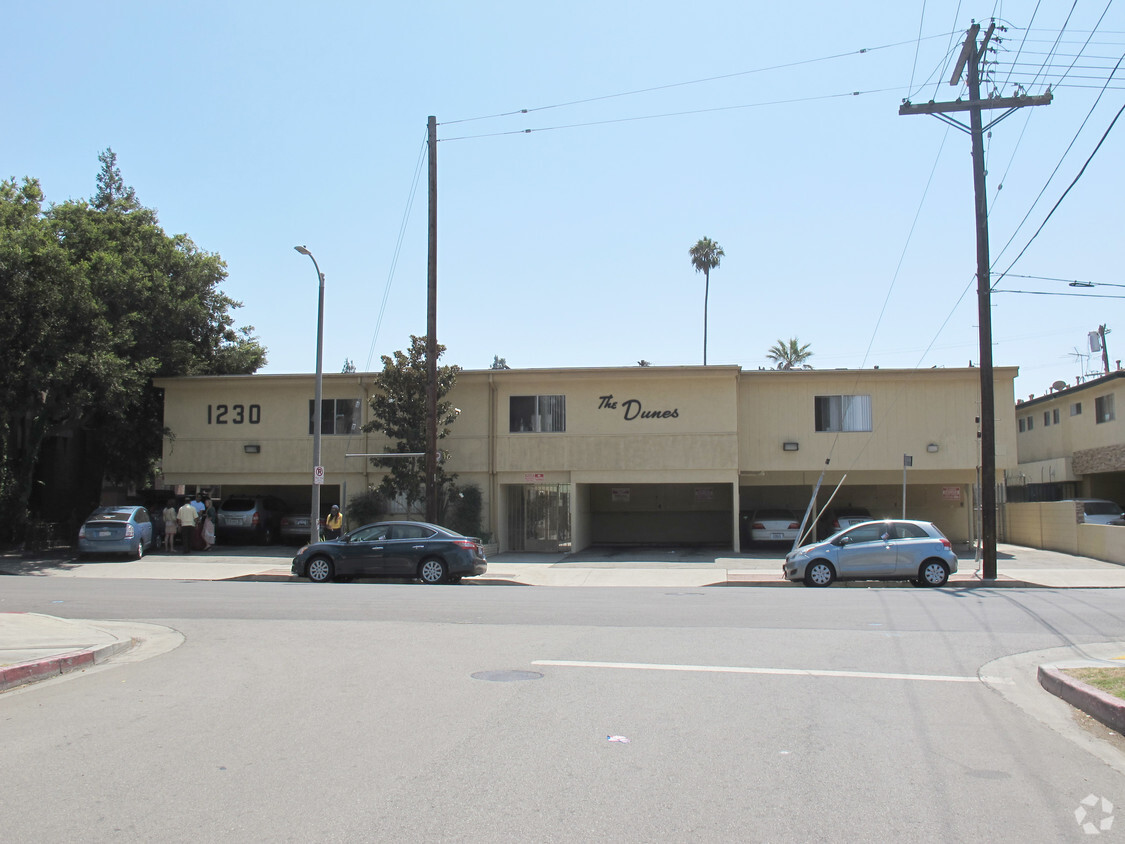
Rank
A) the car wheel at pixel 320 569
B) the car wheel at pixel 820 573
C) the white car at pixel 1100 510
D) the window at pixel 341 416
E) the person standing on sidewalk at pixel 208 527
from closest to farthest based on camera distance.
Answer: the car wheel at pixel 820 573 → the car wheel at pixel 320 569 → the person standing on sidewalk at pixel 208 527 → the window at pixel 341 416 → the white car at pixel 1100 510

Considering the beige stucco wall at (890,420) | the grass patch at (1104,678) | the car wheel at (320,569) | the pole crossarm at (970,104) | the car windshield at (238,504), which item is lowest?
the car wheel at (320,569)

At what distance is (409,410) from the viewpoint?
26.2 m

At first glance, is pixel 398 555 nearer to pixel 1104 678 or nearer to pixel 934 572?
pixel 934 572

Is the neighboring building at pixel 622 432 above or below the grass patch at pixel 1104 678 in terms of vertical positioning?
above

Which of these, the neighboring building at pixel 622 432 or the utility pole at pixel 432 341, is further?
the neighboring building at pixel 622 432

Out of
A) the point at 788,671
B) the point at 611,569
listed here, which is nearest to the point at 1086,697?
the point at 788,671

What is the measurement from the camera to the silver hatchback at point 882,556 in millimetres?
18531

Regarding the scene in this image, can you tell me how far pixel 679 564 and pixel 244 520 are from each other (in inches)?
537

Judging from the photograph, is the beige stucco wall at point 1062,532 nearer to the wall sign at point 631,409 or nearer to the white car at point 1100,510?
the white car at point 1100,510

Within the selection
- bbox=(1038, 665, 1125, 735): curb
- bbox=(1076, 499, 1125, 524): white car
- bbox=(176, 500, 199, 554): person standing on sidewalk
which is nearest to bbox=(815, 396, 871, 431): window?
bbox=(1076, 499, 1125, 524): white car

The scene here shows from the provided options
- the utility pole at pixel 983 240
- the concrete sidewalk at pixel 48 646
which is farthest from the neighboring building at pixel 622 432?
the concrete sidewalk at pixel 48 646

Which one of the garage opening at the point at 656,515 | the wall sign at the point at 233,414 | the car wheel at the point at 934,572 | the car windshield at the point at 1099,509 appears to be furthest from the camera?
the garage opening at the point at 656,515

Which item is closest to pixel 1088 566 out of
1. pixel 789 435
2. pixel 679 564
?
pixel 789 435

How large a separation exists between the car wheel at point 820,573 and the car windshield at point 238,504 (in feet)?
58.0
